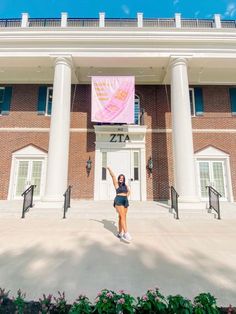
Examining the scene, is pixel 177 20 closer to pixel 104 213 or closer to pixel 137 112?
pixel 137 112

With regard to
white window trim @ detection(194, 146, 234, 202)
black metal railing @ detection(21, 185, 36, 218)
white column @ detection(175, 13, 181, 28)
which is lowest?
black metal railing @ detection(21, 185, 36, 218)

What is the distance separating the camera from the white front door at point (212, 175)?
1132 centimetres

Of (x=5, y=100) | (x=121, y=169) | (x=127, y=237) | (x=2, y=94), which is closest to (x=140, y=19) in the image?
(x=121, y=169)

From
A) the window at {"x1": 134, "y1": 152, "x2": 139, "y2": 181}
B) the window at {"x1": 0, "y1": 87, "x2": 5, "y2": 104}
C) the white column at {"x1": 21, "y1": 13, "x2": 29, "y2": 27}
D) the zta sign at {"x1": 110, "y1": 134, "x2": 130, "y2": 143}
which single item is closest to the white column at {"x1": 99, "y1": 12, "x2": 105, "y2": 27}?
the white column at {"x1": 21, "y1": 13, "x2": 29, "y2": 27}

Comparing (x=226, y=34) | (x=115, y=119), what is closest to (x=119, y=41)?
(x=115, y=119)

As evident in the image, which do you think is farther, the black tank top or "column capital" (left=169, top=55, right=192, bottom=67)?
"column capital" (left=169, top=55, right=192, bottom=67)

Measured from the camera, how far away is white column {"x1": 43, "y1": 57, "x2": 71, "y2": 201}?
28.5 feet

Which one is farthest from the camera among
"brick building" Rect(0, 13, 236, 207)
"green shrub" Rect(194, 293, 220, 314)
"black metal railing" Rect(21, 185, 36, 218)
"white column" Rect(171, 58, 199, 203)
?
"brick building" Rect(0, 13, 236, 207)

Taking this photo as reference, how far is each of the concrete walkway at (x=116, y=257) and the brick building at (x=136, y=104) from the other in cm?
337

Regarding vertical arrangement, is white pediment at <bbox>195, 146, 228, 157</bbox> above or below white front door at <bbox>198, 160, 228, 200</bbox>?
above

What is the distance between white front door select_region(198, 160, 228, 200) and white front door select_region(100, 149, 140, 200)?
3.42 m

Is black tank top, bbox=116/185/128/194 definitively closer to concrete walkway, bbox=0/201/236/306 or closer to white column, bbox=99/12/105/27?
concrete walkway, bbox=0/201/236/306

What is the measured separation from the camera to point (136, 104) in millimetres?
12422

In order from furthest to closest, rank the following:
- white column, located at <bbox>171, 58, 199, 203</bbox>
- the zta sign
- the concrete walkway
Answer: the zta sign, white column, located at <bbox>171, 58, 199, 203</bbox>, the concrete walkway
